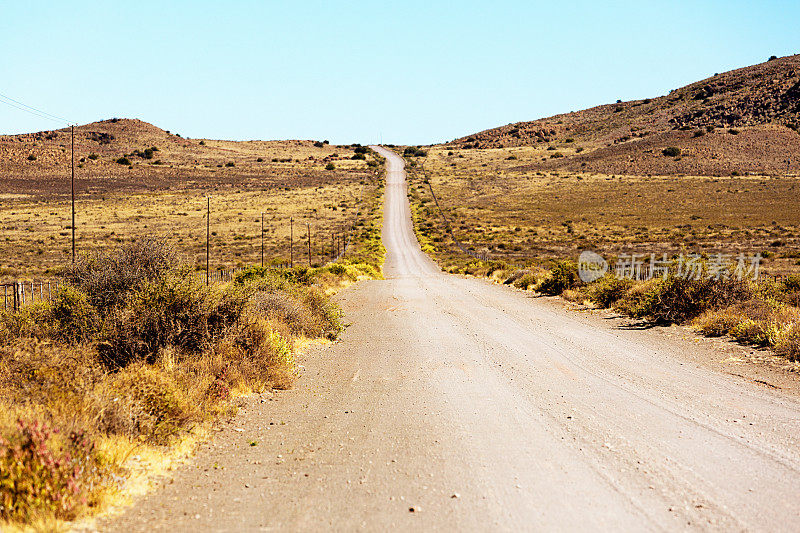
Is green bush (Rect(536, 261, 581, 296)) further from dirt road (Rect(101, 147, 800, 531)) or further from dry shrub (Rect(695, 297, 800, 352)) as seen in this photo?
dirt road (Rect(101, 147, 800, 531))

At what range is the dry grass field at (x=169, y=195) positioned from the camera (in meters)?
58.5

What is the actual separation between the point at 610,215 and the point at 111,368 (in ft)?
256

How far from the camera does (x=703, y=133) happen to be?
123 m

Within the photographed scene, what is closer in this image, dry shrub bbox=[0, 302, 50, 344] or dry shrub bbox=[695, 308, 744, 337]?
dry shrub bbox=[0, 302, 50, 344]

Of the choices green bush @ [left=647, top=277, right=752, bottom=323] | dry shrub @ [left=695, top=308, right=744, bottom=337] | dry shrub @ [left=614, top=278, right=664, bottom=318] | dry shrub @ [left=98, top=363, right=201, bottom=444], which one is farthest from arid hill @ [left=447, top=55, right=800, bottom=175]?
dry shrub @ [left=98, top=363, right=201, bottom=444]

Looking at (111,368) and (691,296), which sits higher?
(691,296)

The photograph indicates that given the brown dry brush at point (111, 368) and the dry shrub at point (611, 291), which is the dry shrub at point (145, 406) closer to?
the brown dry brush at point (111, 368)

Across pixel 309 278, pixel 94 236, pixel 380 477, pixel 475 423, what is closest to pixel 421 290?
pixel 309 278

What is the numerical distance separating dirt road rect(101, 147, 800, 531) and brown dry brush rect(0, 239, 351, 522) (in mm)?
550

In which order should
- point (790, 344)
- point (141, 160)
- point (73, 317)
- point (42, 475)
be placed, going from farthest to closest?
point (141, 160) < point (790, 344) < point (73, 317) < point (42, 475)

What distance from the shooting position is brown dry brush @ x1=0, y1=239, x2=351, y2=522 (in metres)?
4.82

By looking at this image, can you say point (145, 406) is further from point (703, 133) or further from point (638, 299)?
point (703, 133)

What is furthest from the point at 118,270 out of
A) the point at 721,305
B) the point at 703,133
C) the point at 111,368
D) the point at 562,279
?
the point at 703,133

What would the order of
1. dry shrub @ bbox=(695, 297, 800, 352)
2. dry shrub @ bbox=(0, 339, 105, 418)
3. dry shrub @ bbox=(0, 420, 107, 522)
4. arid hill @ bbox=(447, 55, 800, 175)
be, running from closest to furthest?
dry shrub @ bbox=(0, 420, 107, 522)
dry shrub @ bbox=(0, 339, 105, 418)
dry shrub @ bbox=(695, 297, 800, 352)
arid hill @ bbox=(447, 55, 800, 175)
